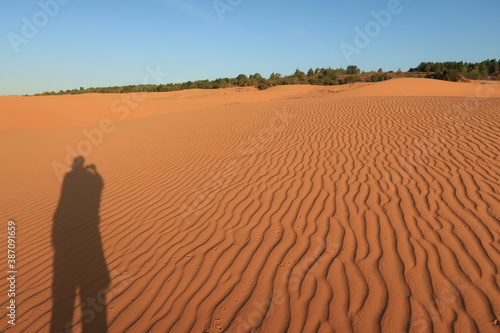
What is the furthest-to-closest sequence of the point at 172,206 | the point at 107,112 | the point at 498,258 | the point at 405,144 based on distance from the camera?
the point at 107,112
the point at 405,144
the point at 172,206
the point at 498,258

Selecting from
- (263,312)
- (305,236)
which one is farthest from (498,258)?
(263,312)

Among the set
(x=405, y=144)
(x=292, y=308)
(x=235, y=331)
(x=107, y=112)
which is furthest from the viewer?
(x=107, y=112)

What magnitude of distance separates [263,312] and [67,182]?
21.7 feet

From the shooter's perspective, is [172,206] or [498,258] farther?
[172,206]

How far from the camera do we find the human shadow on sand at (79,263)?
107 inches

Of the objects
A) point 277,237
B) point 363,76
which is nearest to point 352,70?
point 363,76

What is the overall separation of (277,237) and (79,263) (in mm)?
2671

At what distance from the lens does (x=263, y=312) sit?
2545 millimetres

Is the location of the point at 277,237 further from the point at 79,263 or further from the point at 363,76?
the point at 363,76

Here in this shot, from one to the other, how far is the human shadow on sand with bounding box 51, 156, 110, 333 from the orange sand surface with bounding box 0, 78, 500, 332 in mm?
22

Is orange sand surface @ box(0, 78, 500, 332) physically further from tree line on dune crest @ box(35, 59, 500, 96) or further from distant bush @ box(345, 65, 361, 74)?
distant bush @ box(345, 65, 361, 74)

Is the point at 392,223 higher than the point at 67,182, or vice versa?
the point at 392,223

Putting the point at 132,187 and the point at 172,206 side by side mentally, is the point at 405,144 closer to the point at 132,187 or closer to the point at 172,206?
the point at 172,206

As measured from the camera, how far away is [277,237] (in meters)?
3.59
